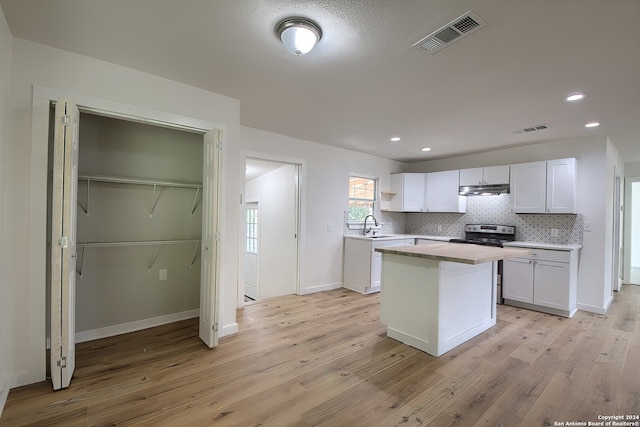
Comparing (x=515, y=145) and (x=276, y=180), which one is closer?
(x=515, y=145)

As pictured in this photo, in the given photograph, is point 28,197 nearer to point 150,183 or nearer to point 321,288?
point 150,183

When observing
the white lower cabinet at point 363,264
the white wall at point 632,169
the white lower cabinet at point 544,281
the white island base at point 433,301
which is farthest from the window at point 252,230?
the white wall at point 632,169

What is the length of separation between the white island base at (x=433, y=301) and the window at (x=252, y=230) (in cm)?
340

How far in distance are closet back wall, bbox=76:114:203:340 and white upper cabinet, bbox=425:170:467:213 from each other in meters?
4.19

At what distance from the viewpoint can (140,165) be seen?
10.6 feet

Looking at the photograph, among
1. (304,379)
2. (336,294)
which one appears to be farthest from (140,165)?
(336,294)

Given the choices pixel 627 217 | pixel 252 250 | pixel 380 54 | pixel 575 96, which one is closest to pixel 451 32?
pixel 380 54

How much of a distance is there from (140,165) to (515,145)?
532 cm

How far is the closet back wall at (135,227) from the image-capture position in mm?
2947

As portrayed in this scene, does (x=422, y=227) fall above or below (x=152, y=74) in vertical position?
below

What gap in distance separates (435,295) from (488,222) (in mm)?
3199

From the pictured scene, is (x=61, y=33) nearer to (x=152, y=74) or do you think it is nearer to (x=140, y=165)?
(x=152, y=74)

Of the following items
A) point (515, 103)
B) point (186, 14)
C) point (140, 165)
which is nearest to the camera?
point (186, 14)

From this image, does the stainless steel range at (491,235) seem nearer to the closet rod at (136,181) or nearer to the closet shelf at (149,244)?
the closet shelf at (149,244)
